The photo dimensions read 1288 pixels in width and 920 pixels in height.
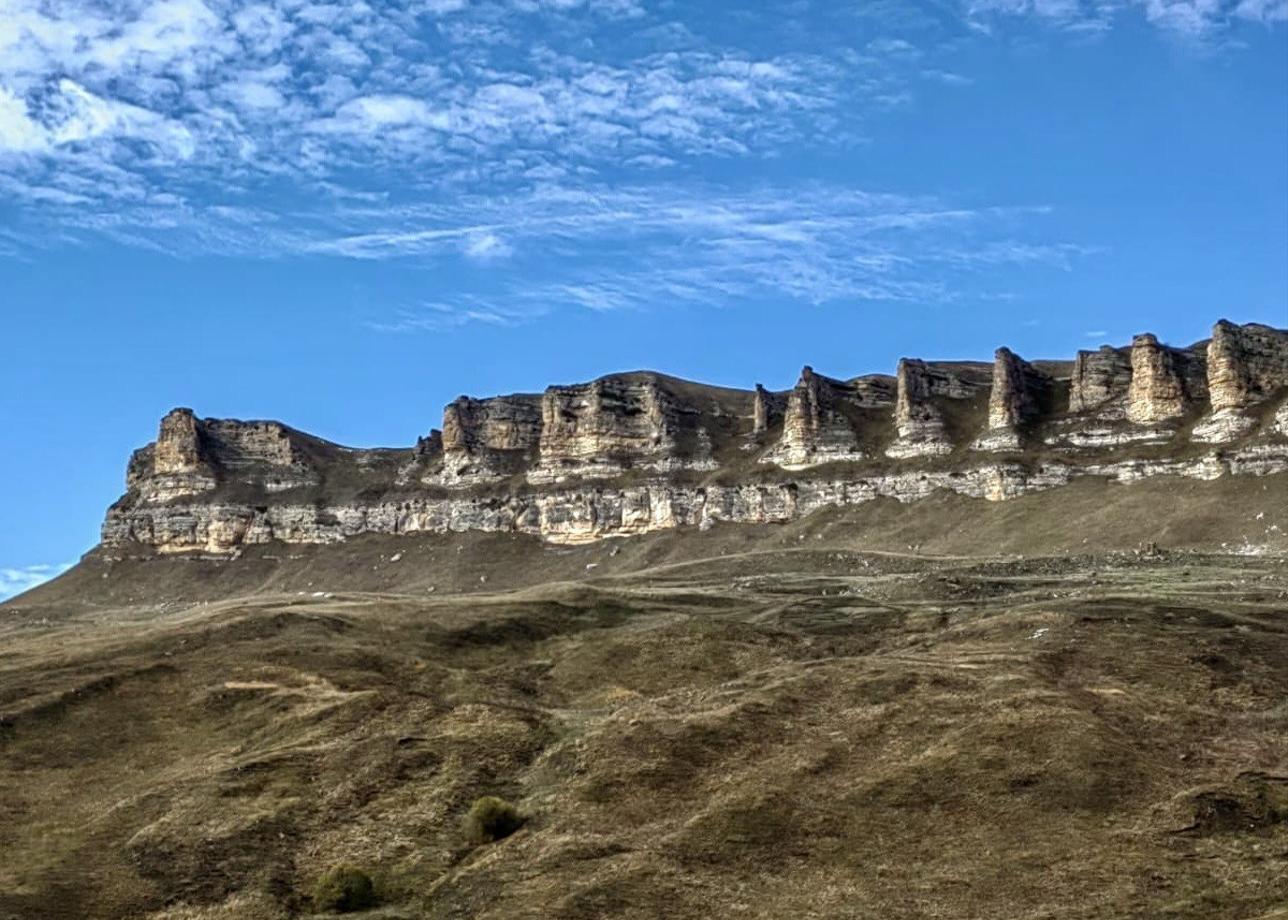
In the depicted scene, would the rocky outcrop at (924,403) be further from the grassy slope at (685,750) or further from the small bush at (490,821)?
the small bush at (490,821)

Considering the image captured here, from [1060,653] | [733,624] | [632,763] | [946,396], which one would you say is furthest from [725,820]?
[946,396]

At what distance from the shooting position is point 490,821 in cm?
5209

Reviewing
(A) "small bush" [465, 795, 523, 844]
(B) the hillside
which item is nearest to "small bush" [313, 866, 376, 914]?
(B) the hillside

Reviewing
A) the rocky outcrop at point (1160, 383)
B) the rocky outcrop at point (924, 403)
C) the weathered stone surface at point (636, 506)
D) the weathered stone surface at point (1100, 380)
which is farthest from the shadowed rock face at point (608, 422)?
the rocky outcrop at point (1160, 383)

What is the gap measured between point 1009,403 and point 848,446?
22429 millimetres

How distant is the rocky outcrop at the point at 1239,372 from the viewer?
152 meters

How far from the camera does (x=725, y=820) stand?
164 feet

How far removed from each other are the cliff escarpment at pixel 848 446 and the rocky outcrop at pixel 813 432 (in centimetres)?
23

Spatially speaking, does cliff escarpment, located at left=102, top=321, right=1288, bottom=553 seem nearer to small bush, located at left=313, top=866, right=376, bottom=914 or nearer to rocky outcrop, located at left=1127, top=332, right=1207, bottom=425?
rocky outcrop, located at left=1127, top=332, right=1207, bottom=425

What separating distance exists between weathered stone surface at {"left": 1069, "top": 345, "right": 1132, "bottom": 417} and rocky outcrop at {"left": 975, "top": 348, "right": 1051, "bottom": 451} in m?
5.44

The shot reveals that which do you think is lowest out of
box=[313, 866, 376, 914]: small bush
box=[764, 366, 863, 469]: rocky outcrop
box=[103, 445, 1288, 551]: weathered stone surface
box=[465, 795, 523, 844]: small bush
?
box=[313, 866, 376, 914]: small bush

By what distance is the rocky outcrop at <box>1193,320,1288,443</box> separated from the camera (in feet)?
500

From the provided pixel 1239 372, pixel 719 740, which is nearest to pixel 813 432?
pixel 1239 372

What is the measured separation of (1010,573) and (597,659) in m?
41.2
